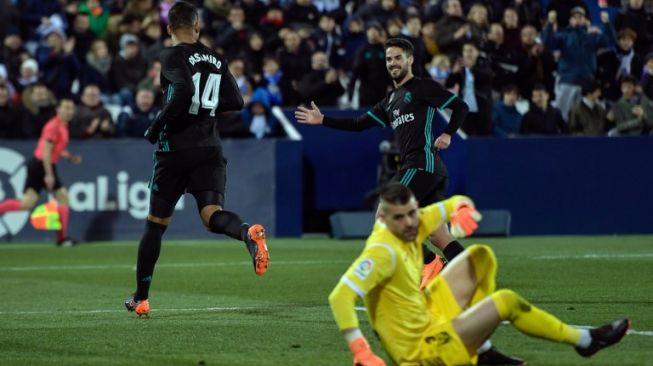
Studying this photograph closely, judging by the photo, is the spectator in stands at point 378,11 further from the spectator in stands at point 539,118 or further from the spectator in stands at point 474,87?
the spectator in stands at point 539,118

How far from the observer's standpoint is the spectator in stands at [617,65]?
21.7 metres

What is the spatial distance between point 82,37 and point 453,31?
21.1 ft

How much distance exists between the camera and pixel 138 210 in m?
19.9

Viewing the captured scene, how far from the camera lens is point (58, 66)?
21.5 metres

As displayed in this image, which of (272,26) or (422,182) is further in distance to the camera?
(272,26)

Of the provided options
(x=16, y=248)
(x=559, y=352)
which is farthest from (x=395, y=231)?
(x=16, y=248)

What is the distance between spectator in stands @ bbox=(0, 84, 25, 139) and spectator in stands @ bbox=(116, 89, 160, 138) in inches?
60.1

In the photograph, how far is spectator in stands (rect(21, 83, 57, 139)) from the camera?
20.2 meters

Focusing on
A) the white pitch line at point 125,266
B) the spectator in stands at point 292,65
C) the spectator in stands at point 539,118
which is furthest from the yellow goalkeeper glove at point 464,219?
the spectator in stands at point 292,65

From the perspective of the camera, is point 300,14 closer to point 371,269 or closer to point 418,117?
point 418,117

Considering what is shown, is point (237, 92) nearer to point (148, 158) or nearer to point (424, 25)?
point (148, 158)

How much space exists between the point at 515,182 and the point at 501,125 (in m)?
1.21

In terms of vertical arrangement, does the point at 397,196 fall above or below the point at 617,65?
above

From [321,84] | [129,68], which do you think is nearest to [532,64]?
[321,84]
